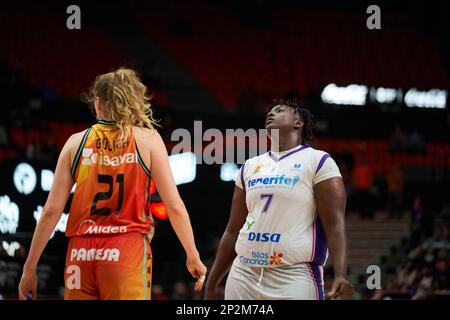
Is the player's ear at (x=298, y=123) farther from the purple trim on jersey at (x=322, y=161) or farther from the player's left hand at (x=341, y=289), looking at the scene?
the player's left hand at (x=341, y=289)

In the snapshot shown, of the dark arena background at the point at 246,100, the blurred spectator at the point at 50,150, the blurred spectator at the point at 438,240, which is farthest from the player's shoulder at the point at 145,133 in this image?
the blurred spectator at the point at 438,240

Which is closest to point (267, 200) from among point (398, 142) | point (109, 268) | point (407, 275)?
point (109, 268)

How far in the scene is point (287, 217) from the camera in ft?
17.0

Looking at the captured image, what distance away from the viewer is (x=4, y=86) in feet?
48.9

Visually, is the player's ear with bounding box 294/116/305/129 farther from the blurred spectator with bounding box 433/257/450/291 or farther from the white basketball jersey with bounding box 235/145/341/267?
the blurred spectator with bounding box 433/257/450/291

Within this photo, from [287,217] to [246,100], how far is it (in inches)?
536

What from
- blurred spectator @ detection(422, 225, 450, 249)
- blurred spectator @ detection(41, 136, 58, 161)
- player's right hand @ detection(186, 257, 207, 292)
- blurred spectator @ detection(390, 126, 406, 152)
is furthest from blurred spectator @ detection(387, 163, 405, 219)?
player's right hand @ detection(186, 257, 207, 292)

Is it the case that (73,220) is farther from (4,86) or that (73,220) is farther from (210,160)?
(4,86)

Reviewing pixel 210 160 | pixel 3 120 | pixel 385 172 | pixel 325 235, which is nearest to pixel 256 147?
pixel 210 160

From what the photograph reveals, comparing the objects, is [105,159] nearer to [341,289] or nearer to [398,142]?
[341,289]

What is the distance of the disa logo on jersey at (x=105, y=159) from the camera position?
4648 mm

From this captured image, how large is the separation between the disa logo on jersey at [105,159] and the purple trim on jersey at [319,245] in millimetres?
1269

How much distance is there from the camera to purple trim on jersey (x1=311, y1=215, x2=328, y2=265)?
515 centimetres

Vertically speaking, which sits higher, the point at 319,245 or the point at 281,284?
the point at 319,245
